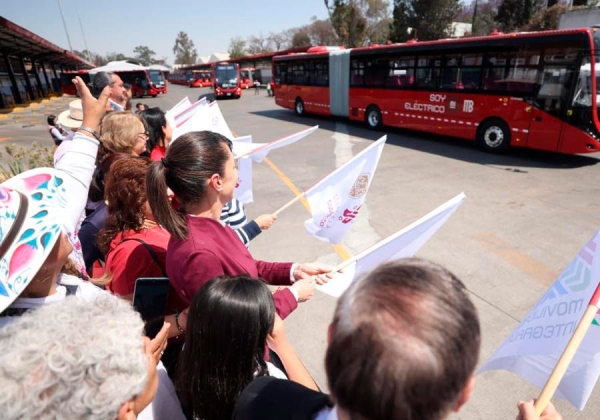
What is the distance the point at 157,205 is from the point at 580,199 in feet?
23.0

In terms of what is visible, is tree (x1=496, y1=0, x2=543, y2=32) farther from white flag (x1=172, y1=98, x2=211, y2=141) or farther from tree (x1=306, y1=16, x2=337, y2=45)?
white flag (x1=172, y1=98, x2=211, y2=141)

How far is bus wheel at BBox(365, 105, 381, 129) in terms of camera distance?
13.2m

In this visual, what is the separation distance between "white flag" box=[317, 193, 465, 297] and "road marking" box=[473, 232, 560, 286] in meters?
2.69

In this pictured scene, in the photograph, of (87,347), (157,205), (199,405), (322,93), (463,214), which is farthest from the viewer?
(322,93)

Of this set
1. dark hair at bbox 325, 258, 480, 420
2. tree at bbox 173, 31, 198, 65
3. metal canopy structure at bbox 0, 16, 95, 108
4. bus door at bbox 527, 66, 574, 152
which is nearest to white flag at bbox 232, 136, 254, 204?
dark hair at bbox 325, 258, 480, 420

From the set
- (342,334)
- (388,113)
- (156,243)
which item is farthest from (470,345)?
(388,113)

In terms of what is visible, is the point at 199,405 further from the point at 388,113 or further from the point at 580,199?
the point at 388,113

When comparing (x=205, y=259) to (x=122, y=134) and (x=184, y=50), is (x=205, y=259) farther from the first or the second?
(x=184, y=50)

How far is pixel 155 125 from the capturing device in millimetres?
3824

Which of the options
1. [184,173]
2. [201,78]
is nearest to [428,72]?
[184,173]

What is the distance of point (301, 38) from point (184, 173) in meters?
67.6

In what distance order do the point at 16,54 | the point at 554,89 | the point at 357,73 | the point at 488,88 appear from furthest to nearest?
1. the point at 16,54
2. the point at 357,73
3. the point at 488,88
4. the point at 554,89

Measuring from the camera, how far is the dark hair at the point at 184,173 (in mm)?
1780

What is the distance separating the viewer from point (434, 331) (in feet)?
2.37
